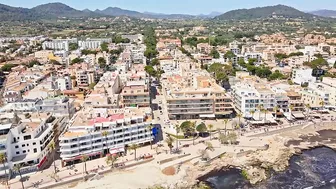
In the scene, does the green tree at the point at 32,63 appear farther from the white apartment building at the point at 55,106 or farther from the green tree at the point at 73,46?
the white apartment building at the point at 55,106

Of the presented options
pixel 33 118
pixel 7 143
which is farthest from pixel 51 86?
pixel 7 143

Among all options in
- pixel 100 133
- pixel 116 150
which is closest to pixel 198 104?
pixel 116 150

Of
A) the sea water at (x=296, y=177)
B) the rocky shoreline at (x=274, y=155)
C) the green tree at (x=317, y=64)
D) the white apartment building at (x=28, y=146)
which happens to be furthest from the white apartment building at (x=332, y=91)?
the white apartment building at (x=28, y=146)

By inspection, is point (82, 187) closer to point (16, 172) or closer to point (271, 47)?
point (16, 172)

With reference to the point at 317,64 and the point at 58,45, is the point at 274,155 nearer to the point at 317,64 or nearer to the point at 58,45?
the point at 317,64

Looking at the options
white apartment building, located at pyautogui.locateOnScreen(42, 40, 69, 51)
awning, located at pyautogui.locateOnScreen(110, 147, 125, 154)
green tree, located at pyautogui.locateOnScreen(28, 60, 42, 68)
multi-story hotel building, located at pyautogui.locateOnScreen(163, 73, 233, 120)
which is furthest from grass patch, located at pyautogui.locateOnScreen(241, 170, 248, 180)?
white apartment building, located at pyautogui.locateOnScreen(42, 40, 69, 51)
